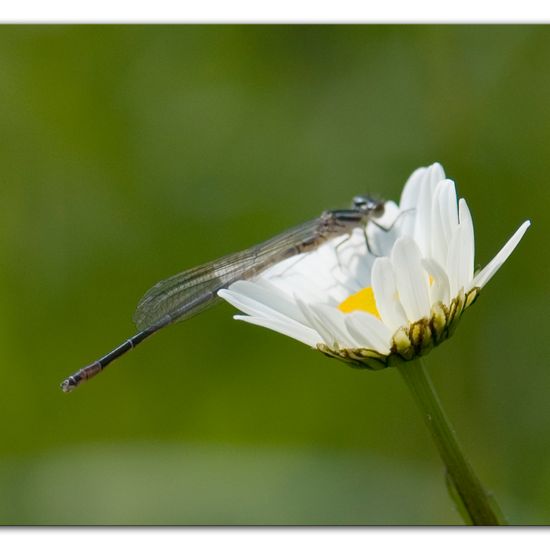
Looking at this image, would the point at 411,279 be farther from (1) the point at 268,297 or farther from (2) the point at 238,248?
(2) the point at 238,248

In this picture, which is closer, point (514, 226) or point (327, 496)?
point (327, 496)

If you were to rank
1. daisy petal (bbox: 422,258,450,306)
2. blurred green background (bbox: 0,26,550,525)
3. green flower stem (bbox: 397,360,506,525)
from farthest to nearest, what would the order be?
blurred green background (bbox: 0,26,550,525) → daisy petal (bbox: 422,258,450,306) → green flower stem (bbox: 397,360,506,525)

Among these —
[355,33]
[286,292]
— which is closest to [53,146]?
[355,33]

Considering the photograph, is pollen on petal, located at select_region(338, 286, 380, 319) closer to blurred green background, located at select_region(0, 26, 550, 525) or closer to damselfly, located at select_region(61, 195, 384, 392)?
damselfly, located at select_region(61, 195, 384, 392)

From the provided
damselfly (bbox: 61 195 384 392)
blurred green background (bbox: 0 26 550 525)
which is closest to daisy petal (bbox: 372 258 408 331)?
damselfly (bbox: 61 195 384 392)

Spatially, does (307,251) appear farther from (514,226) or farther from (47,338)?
(47,338)

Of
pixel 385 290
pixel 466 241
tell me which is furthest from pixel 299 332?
pixel 466 241
